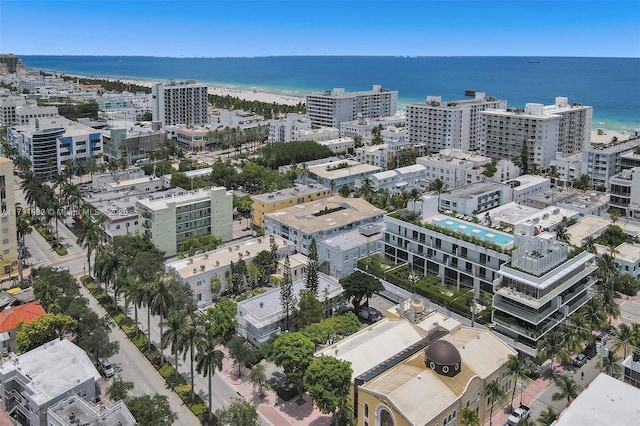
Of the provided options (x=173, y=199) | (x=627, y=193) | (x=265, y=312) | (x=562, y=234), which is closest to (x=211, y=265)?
(x=265, y=312)

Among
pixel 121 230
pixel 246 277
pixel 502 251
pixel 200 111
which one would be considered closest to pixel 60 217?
pixel 121 230

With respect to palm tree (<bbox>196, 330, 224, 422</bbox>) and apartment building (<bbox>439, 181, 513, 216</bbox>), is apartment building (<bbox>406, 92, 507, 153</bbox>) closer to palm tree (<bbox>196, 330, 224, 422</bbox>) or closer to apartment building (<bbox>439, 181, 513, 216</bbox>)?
apartment building (<bbox>439, 181, 513, 216</bbox>)

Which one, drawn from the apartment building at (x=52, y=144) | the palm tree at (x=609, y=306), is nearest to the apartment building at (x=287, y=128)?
the apartment building at (x=52, y=144)

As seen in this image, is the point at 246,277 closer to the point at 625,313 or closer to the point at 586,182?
the point at 625,313

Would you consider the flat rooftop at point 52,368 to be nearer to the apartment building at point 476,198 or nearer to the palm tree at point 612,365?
the palm tree at point 612,365

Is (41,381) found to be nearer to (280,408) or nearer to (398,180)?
(280,408)

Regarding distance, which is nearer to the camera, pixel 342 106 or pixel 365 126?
pixel 365 126

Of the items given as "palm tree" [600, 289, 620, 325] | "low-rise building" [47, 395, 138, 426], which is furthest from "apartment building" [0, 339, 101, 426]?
"palm tree" [600, 289, 620, 325]
